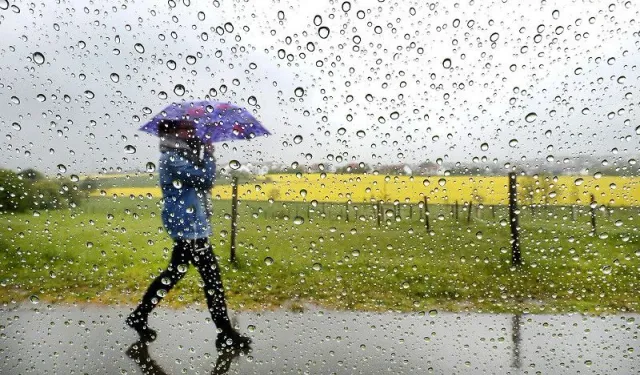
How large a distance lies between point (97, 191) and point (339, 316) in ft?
3.30

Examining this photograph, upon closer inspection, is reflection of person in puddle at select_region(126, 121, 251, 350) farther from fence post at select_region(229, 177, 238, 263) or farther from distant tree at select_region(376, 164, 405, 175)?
distant tree at select_region(376, 164, 405, 175)

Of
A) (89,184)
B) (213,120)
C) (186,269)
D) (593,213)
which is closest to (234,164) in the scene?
(213,120)

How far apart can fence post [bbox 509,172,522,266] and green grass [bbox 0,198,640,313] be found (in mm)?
21

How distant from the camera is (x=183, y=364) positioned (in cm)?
160

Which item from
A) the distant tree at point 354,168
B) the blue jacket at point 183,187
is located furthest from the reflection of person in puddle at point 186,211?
the distant tree at point 354,168

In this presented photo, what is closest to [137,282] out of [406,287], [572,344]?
[406,287]

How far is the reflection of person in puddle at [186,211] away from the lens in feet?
4.32

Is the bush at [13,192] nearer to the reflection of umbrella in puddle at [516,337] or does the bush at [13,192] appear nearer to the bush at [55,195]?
the bush at [55,195]

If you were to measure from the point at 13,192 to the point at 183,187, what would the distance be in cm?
66

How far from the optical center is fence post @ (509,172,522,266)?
1372 mm

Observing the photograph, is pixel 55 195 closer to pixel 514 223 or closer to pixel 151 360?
pixel 151 360

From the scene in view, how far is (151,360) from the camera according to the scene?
5.25 ft

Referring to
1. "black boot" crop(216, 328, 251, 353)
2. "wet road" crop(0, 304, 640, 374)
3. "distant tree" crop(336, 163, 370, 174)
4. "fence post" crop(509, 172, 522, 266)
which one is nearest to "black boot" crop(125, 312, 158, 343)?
"wet road" crop(0, 304, 640, 374)

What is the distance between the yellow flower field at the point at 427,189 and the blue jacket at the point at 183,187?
45 mm
